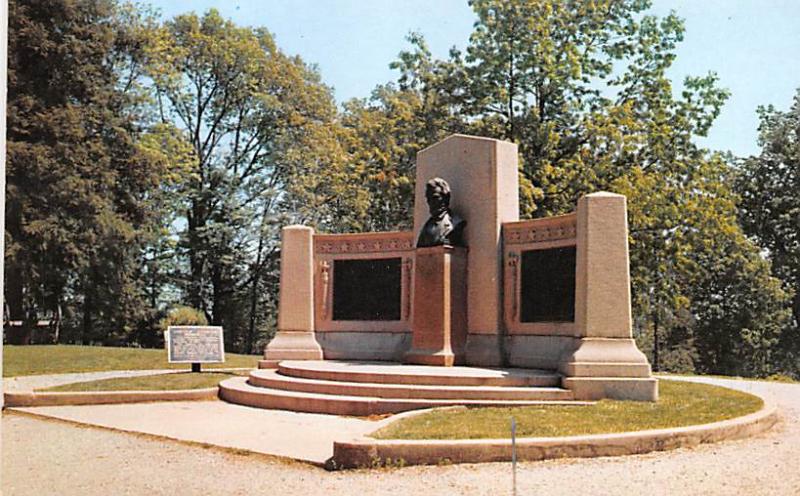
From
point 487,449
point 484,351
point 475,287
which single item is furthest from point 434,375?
point 487,449

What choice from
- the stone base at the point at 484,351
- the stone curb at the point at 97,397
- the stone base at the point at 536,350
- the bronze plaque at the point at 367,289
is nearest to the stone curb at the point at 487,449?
the stone base at the point at 536,350

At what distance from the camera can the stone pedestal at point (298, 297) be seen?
17531mm

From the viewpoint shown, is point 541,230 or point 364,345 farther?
point 364,345

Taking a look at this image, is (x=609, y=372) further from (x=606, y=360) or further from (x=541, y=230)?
(x=541, y=230)

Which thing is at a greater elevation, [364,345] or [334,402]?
[364,345]

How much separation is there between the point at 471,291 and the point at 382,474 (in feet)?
26.7

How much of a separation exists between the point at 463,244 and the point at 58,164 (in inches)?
800

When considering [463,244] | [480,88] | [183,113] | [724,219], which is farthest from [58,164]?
[724,219]

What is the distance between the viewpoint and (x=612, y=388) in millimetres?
12242

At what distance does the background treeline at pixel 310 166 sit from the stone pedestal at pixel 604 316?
12142 millimetres

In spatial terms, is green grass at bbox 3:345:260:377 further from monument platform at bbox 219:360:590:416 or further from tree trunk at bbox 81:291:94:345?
tree trunk at bbox 81:291:94:345

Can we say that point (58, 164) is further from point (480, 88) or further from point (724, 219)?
point (724, 219)

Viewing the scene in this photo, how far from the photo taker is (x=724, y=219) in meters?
26.9

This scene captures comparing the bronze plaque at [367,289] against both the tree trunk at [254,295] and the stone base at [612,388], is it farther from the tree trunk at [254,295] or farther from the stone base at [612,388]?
the tree trunk at [254,295]
